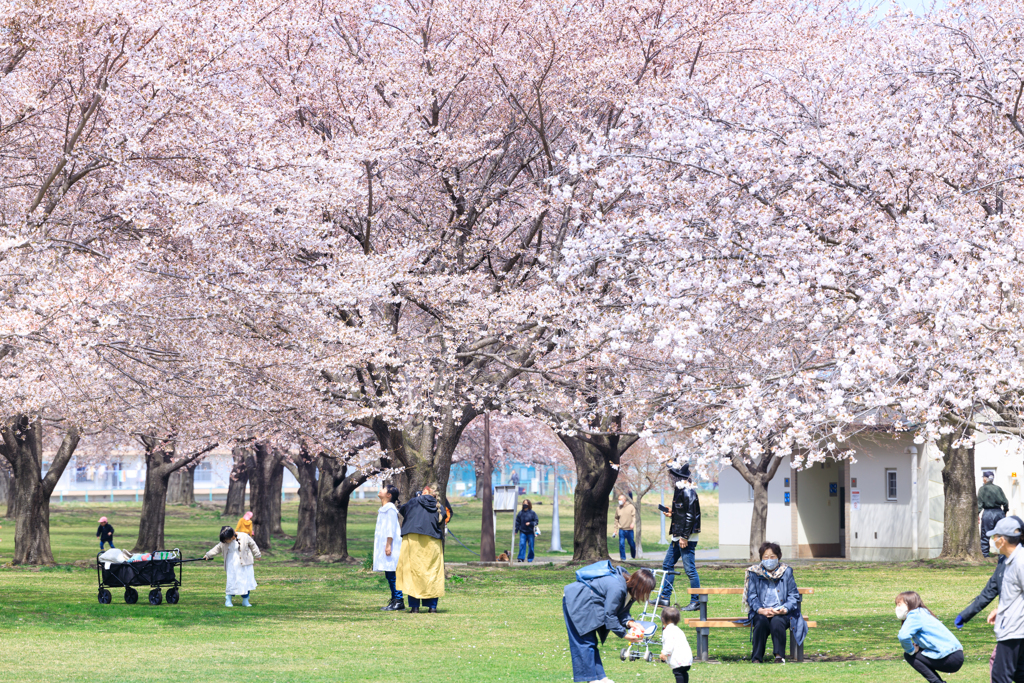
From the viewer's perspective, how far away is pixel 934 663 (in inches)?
356

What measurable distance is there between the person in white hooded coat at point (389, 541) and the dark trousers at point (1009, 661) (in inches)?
390

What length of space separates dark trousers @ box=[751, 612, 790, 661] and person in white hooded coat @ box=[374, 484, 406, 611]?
6.41m

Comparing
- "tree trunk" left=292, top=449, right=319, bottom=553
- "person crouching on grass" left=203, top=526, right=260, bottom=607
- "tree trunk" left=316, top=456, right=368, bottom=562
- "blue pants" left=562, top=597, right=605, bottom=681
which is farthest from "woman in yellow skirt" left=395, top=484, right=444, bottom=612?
"tree trunk" left=292, top=449, right=319, bottom=553

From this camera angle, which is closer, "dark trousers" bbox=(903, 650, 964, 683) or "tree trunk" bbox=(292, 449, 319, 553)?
"dark trousers" bbox=(903, 650, 964, 683)

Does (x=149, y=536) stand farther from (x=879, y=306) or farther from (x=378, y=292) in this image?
(x=879, y=306)

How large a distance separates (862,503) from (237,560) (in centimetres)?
2063

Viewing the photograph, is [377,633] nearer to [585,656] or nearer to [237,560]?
[237,560]

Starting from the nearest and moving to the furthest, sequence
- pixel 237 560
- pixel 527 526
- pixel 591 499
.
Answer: pixel 237 560 < pixel 591 499 < pixel 527 526

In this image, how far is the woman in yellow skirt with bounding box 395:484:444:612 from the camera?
16.5 meters

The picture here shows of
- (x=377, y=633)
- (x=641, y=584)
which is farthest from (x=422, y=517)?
(x=641, y=584)

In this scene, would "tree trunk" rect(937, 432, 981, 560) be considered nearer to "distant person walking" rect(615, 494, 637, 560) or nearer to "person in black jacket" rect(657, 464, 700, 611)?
"distant person walking" rect(615, 494, 637, 560)

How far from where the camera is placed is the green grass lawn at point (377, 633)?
1130 cm

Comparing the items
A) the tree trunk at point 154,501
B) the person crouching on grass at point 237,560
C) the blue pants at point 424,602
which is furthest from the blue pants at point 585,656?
the tree trunk at point 154,501

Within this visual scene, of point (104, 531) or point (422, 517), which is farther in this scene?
point (104, 531)
